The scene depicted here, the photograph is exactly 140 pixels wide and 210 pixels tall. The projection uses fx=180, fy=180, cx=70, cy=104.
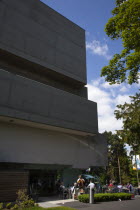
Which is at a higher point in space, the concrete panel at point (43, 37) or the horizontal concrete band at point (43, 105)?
the concrete panel at point (43, 37)

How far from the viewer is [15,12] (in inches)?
734

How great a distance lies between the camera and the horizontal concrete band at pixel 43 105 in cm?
1505

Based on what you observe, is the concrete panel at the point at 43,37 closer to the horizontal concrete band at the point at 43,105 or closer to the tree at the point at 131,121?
the horizontal concrete band at the point at 43,105

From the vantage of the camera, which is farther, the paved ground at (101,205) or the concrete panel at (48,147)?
the concrete panel at (48,147)

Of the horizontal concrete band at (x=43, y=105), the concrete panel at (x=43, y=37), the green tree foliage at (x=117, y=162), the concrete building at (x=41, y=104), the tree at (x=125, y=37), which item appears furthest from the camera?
the green tree foliage at (x=117, y=162)

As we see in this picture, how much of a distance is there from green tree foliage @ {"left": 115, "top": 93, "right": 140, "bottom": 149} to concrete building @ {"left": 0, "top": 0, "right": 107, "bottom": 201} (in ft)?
14.9

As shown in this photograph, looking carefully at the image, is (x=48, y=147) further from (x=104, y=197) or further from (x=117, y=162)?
(x=117, y=162)

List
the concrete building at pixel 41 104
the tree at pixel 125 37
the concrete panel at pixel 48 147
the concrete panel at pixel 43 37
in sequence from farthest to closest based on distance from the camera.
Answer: the concrete panel at pixel 43 37 → the concrete panel at pixel 48 147 → the concrete building at pixel 41 104 → the tree at pixel 125 37

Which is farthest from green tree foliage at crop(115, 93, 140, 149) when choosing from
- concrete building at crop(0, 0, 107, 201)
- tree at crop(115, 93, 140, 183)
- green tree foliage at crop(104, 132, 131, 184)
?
green tree foliage at crop(104, 132, 131, 184)

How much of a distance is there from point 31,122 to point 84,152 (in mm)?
8491

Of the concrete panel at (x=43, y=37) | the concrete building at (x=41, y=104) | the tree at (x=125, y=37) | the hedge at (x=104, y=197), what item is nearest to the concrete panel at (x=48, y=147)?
the concrete building at (x=41, y=104)

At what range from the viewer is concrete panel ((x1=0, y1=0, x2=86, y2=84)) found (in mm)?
17859

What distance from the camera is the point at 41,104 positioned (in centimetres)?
1700

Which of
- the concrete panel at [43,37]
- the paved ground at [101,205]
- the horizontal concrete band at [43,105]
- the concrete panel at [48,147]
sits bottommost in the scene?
the paved ground at [101,205]
